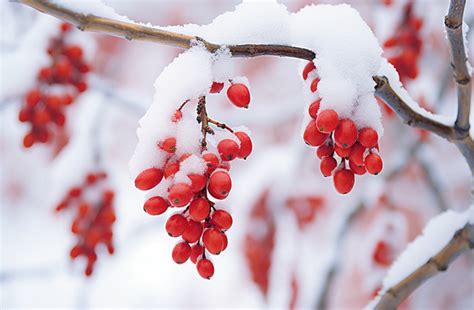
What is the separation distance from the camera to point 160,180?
1.48 ft

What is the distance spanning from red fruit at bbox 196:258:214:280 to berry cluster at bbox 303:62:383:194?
0.15m

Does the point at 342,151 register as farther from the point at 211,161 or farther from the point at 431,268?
the point at 431,268

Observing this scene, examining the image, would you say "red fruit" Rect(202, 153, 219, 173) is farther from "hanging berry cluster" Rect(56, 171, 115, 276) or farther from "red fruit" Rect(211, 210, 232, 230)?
"hanging berry cluster" Rect(56, 171, 115, 276)

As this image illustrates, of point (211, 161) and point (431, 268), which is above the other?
point (211, 161)

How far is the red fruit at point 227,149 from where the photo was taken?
0.45 m

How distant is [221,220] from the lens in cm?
44

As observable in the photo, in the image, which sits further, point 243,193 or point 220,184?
point 243,193

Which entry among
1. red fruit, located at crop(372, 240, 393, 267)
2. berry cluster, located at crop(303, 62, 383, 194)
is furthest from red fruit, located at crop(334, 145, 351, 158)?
red fruit, located at crop(372, 240, 393, 267)

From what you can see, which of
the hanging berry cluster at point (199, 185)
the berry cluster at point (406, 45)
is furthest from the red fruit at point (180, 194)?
the berry cluster at point (406, 45)

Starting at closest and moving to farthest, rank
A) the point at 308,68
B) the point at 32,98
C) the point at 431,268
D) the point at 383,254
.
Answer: the point at 308,68, the point at 431,268, the point at 32,98, the point at 383,254

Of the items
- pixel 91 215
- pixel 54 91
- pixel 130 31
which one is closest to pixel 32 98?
pixel 54 91

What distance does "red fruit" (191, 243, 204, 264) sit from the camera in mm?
465

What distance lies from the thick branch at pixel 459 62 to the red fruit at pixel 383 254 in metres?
0.73

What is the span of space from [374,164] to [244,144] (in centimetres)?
13
